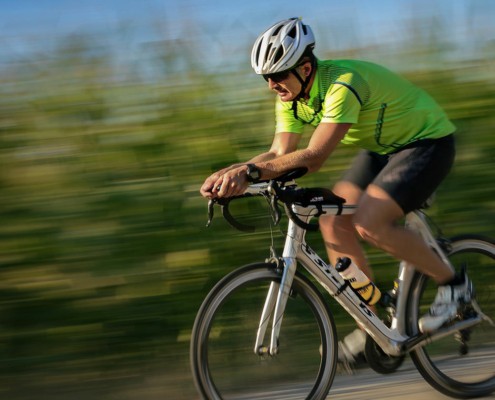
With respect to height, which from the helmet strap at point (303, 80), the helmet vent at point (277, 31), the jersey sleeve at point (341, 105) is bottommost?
the jersey sleeve at point (341, 105)

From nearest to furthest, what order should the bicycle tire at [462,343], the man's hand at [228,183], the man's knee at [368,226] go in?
the man's hand at [228,183] < the man's knee at [368,226] < the bicycle tire at [462,343]

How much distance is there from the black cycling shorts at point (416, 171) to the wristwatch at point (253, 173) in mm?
721

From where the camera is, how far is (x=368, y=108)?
4180 millimetres

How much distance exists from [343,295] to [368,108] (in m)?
0.89

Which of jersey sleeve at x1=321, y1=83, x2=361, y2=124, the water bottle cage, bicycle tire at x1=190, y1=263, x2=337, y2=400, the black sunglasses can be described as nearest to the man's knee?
the water bottle cage

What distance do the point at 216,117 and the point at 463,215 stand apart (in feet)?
5.67

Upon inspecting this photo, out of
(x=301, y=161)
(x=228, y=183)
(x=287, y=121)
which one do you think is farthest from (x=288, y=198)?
(x=287, y=121)

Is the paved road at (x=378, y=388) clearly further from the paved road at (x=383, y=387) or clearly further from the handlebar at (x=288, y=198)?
the handlebar at (x=288, y=198)

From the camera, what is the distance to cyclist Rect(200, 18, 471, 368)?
3949 millimetres

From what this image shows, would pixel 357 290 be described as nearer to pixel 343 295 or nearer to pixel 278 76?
pixel 343 295

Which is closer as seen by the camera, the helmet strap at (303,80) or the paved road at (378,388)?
the helmet strap at (303,80)

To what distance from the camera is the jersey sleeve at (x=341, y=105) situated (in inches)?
155

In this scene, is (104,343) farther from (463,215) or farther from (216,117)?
(463,215)

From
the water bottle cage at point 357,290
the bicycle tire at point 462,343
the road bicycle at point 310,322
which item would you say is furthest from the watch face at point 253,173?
the bicycle tire at point 462,343
